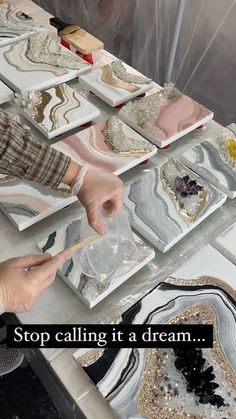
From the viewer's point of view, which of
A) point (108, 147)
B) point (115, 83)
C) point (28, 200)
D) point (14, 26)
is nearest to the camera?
point (28, 200)

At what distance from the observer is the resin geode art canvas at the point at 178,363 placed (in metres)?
0.75

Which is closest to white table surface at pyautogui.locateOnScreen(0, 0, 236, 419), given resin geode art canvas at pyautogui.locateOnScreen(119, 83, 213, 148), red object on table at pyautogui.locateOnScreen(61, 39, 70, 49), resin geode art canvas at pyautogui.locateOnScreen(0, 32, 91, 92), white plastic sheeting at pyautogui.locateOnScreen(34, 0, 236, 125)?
resin geode art canvas at pyautogui.locateOnScreen(119, 83, 213, 148)

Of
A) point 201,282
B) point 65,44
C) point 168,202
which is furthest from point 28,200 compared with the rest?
point 65,44

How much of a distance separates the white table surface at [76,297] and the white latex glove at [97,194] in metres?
0.12

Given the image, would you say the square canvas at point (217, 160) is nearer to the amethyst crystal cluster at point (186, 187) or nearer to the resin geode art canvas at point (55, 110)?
the amethyst crystal cluster at point (186, 187)

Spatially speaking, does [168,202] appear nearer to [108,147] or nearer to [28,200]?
[108,147]

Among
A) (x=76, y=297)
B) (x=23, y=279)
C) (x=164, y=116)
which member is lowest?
(x=76, y=297)

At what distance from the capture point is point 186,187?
1.08m

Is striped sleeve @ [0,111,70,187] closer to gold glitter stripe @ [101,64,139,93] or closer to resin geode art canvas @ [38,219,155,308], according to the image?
resin geode art canvas @ [38,219,155,308]

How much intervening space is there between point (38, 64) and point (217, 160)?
27.9 inches

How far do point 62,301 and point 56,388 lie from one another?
192 millimetres

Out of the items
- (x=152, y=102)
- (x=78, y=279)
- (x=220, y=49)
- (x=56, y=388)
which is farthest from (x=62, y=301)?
(x=220, y=49)

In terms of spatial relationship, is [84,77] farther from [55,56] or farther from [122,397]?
[122,397]

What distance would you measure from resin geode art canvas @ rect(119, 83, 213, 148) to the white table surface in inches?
5.7
